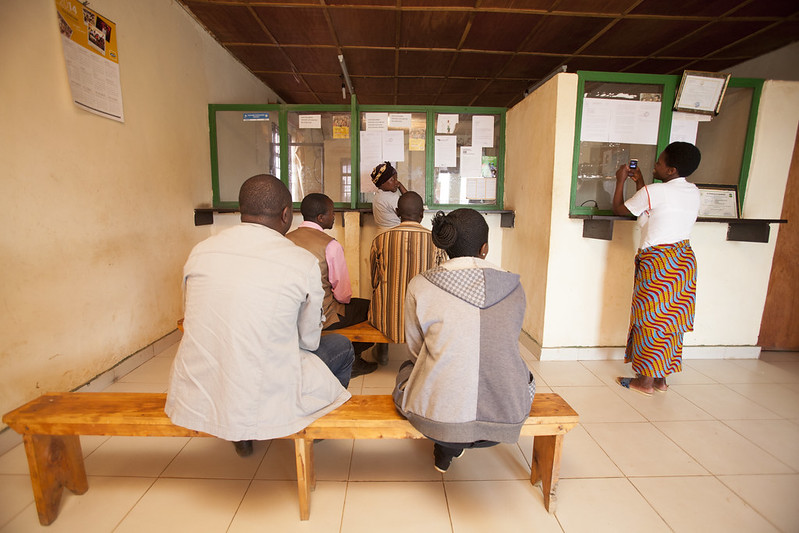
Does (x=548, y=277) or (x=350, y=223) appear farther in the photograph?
(x=350, y=223)

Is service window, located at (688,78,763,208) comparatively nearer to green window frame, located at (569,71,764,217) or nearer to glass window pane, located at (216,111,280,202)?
green window frame, located at (569,71,764,217)

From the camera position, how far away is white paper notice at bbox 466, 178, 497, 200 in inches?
139

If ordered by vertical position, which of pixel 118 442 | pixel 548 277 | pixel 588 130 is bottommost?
pixel 118 442

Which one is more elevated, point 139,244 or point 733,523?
point 139,244

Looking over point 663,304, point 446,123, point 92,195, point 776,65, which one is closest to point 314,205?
point 92,195

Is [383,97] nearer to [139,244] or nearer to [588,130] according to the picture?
[588,130]

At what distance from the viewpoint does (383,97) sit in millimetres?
5016

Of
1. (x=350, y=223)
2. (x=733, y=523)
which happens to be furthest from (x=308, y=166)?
(x=733, y=523)

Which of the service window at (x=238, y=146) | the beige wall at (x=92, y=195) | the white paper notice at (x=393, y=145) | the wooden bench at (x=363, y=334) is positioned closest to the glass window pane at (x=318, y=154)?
the service window at (x=238, y=146)

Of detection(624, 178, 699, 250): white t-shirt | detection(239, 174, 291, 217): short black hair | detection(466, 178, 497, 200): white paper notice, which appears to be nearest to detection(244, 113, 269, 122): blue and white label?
detection(466, 178, 497, 200): white paper notice

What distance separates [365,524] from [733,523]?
4.51 ft

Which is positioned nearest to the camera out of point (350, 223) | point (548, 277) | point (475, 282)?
point (475, 282)

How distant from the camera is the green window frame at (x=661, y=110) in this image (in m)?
2.53

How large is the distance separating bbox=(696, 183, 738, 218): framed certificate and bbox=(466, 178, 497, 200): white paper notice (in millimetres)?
1603
